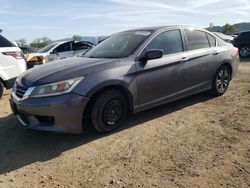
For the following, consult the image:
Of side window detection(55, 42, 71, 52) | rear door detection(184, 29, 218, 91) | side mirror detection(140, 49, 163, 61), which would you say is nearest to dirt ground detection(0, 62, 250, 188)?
rear door detection(184, 29, 218, 91)

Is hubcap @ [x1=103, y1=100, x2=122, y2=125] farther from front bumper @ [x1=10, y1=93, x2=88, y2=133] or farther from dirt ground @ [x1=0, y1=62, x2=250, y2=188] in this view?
front bumper @ [x1=10, y1=93, x2=88, y2=133]

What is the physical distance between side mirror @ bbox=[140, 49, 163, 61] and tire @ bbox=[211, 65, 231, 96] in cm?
198

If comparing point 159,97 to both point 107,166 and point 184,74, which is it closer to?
point 184,74

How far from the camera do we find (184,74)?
5.75m

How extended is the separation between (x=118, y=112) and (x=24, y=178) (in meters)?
1.79

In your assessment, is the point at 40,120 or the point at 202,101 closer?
the point at 40,120

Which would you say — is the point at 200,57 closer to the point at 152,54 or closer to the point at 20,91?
the point at 152,54

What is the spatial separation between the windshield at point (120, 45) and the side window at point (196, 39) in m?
0.97

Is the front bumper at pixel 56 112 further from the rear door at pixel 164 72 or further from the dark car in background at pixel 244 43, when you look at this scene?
the dark car in background at pixel 244 43

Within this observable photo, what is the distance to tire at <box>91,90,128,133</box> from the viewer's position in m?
4.62

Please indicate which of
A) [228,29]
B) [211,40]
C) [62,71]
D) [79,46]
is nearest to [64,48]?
[79,46]

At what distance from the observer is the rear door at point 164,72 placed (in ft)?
16.8

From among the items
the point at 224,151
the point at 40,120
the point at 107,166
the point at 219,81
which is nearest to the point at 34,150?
the point at 40,120

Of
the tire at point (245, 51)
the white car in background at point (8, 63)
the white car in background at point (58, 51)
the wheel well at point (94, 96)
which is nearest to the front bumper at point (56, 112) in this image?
the wheel well at point (94, 96)
